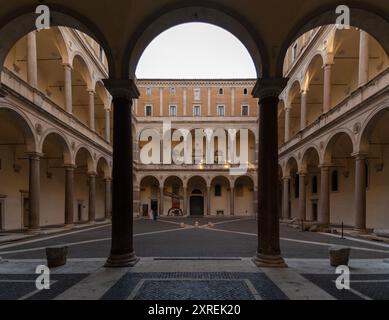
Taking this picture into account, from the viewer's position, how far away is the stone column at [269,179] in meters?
7.97

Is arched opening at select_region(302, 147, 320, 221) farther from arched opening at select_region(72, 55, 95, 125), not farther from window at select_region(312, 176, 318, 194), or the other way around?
arched opening at select_region(72, 55, 95, 125)

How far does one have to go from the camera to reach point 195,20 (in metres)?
8.54

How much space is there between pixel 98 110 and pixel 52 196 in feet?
38.8

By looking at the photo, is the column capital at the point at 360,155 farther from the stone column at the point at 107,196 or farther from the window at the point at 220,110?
the window at the point at 220,110

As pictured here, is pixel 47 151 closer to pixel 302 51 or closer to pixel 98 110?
pixel 98 110

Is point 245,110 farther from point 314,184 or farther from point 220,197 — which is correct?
point 314,184

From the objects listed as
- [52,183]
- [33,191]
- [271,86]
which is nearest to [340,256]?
[271,86]

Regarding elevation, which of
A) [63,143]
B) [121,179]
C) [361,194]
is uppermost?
[63,143]

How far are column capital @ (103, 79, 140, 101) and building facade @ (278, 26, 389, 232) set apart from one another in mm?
12035

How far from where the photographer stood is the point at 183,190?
43.2 metres

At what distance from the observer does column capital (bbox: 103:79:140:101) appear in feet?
26.5

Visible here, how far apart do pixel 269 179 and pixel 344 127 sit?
12385mm

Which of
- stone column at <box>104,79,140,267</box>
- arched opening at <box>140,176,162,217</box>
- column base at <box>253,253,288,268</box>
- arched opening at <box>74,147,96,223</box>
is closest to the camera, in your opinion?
column base at <box>253,253,288,268</box>

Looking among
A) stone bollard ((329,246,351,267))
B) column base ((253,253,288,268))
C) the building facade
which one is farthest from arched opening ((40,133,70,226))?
stone bollard ((329,246,351,267))
